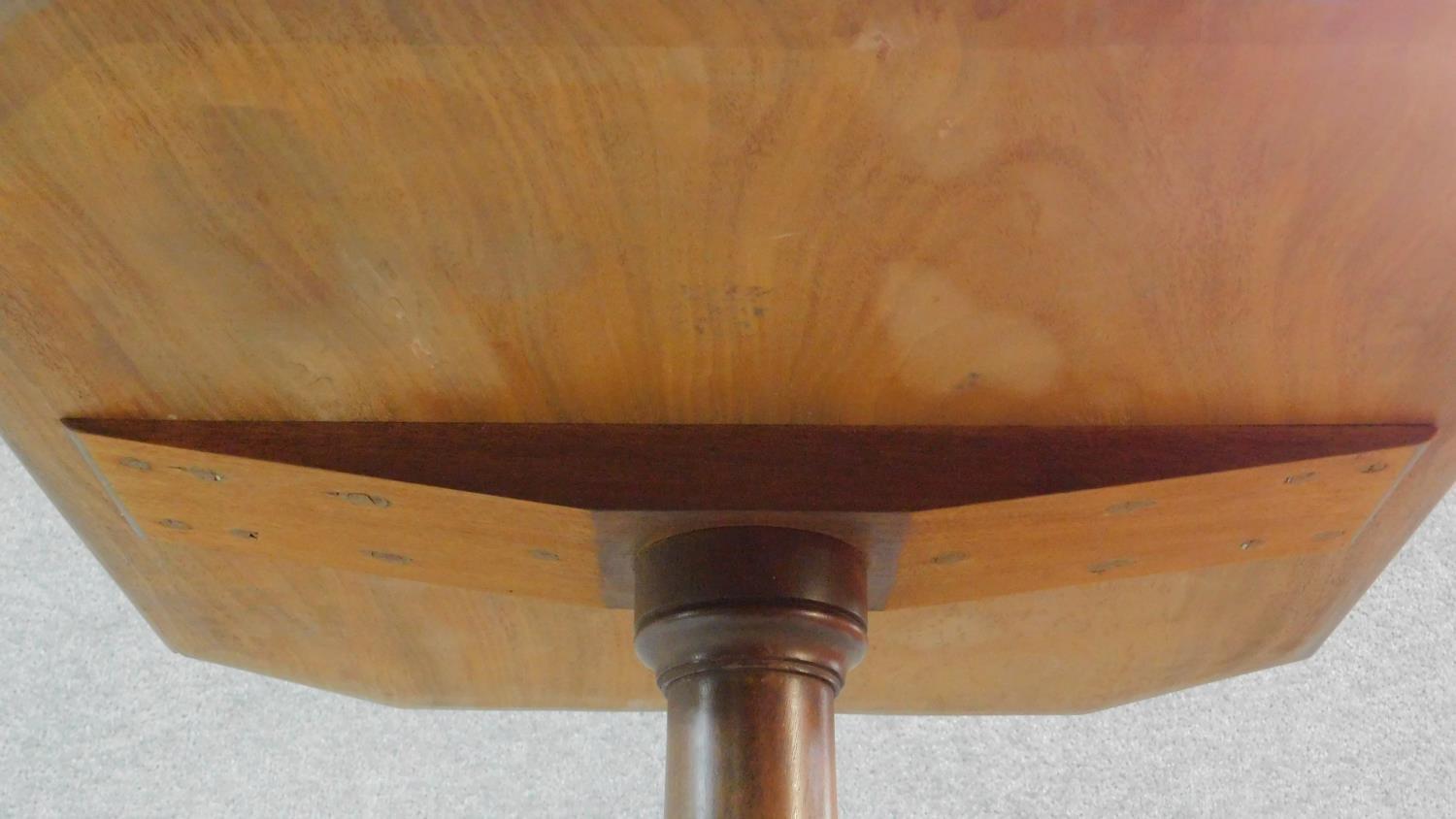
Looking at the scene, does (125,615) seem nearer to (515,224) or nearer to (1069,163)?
(515,224)

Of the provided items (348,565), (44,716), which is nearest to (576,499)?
(348,565)

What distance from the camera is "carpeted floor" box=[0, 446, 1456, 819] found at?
51.8 inches

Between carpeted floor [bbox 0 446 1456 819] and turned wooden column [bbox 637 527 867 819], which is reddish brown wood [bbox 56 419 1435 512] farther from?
carpeted floor [bbox 0 446 1456 819]

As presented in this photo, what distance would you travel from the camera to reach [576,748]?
136 cm

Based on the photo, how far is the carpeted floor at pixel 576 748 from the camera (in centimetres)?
131

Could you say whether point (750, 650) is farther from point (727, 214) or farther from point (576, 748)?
point (576, 748)

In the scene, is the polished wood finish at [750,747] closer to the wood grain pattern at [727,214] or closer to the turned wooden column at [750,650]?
the turned wooden column at [750,650]

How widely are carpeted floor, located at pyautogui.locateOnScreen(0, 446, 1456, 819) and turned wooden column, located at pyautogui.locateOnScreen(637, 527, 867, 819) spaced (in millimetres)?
820

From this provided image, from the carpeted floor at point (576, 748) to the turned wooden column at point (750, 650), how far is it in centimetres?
82

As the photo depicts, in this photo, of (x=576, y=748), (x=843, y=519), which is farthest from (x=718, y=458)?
(x=576, y=748)

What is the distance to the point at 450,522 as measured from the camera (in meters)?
0.57

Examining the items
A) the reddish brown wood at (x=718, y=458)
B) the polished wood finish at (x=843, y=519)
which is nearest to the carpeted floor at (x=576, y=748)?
the polished wood finish at (x=843, y=519)

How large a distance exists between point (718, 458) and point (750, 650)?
0.27 feet

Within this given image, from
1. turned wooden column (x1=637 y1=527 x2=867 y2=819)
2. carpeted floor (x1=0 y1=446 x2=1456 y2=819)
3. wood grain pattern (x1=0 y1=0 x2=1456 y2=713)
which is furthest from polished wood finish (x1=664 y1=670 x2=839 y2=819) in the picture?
carpeted floor (x1=0 y1=446 x2=1456 y2=819)
